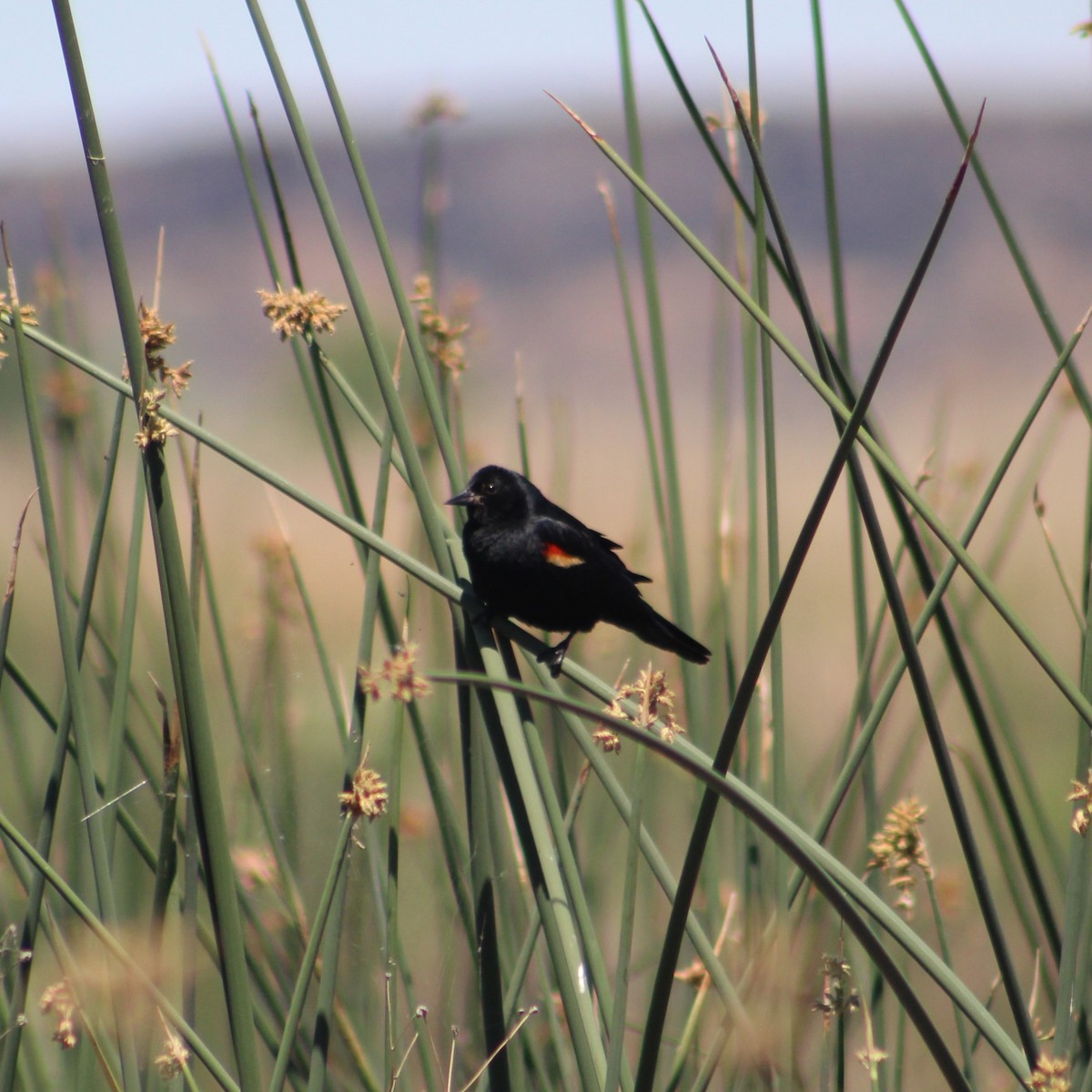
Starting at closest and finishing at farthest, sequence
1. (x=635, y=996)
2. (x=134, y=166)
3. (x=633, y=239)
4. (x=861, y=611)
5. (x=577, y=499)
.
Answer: (x=861, y=611) → (x=635, y=996) → (x=577, y=499) → (x=633, y=239) → (x=134, y=166)

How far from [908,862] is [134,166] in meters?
33.0

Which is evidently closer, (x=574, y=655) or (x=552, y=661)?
(x=552, y=661)

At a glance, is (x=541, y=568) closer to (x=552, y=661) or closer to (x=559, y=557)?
(x=559, y=557)

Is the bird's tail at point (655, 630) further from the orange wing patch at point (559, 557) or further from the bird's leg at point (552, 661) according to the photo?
the bird's leg at point (552, 661)

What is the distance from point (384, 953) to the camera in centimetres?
139

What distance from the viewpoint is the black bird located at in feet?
7.37

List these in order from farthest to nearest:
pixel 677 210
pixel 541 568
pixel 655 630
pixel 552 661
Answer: pixel 677 210
pixel 655 630
pixel 541 568
pixel 552 661

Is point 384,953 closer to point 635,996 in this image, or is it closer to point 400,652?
point 400,652

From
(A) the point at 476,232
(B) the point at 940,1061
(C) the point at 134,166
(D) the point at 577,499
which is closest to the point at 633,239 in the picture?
(A) the point at 476,232

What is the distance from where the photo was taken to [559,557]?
7.77 ft

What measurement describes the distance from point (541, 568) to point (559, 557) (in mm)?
81

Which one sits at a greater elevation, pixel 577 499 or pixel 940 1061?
pixel 940 1061

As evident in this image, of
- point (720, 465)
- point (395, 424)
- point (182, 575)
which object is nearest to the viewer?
point (182, 575)

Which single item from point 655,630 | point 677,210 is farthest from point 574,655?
point 677,210
